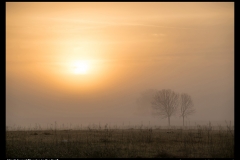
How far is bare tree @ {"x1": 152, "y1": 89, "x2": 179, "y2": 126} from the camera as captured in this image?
4264 inches

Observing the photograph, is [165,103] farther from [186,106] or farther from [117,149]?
[117,149]

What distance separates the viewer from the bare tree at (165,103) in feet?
355

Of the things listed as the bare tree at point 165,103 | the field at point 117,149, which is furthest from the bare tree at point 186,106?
the field at point 117,149

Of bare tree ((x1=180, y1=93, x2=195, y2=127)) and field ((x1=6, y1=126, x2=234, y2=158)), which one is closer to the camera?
field ((x1=6, y1=126, x2=234, y2=158))

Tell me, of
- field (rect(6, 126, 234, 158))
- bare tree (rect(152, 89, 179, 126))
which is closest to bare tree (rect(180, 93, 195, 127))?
bare tree (rect(152, 89, 179, 126))

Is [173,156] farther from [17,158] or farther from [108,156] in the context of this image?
[17,158]

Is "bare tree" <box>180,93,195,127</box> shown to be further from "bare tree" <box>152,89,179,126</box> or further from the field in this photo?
the field

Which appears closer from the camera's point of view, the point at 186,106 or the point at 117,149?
the point at 117,149

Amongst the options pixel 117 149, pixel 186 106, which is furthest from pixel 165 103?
pixel 117 149

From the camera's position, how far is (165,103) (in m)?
110

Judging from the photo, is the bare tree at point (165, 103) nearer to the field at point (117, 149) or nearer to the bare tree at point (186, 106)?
the bare tree at point (186, 106)

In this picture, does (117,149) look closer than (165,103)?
Yes

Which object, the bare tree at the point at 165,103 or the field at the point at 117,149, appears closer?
the field at the point at 117,149
